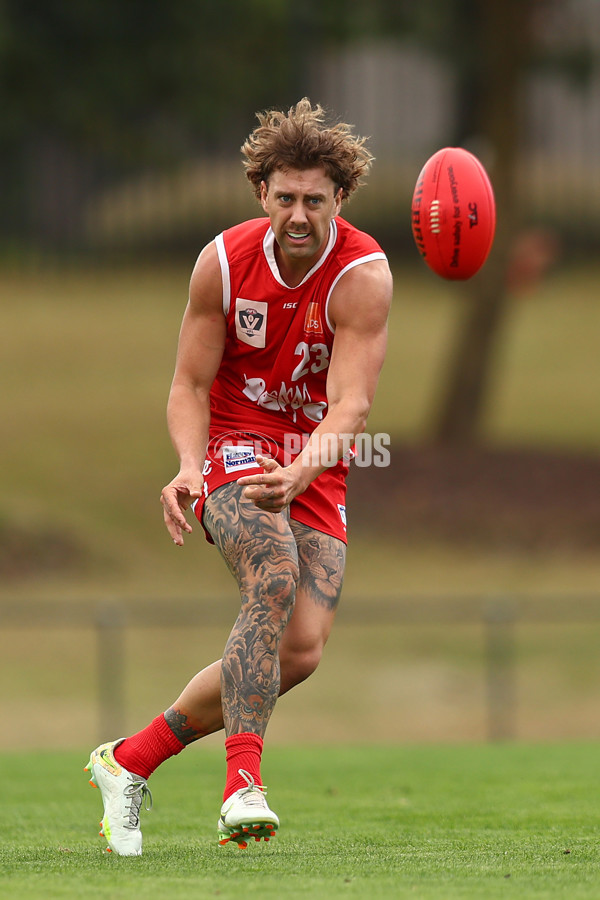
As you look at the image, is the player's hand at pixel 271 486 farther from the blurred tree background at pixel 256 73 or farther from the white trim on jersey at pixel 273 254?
the blurred tree background at pixel 256 73

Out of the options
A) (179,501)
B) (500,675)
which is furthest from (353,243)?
(500,675)

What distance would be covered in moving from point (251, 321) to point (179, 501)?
0.84 m

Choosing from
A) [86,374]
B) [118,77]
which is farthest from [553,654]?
[86,374]

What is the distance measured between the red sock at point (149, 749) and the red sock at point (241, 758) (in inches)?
16.8

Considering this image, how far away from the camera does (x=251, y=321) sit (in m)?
5.39

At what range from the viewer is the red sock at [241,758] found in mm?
4688

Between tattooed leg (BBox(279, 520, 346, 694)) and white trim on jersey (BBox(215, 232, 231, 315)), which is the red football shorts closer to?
tattooed leg (BBox(279, 520, 346, 694))

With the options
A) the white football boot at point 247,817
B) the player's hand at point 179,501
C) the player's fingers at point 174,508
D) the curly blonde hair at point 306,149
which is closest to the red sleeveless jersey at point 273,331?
the curly blonde hair at point 306,149

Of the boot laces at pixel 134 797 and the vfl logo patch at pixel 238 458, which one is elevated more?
the vfl logo patch at pixel 238 458

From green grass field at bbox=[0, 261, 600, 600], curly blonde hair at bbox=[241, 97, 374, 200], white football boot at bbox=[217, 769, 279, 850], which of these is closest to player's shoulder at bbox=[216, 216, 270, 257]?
curly blonde hair at bbox=[241, 97, 374, 200]

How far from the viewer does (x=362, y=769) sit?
9117mm

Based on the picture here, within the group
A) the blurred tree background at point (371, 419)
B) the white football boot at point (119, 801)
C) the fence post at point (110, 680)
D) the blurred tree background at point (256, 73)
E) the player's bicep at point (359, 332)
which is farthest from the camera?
the blurred tree background at point (256, 73)

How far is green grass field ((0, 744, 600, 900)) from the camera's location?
4223mm

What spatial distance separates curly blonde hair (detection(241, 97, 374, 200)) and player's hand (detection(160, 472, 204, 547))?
1195 mm
